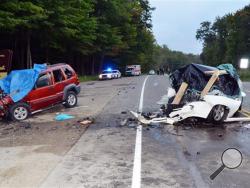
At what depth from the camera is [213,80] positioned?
501 inches

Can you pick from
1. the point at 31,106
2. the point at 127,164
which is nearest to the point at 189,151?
the point at 127,164

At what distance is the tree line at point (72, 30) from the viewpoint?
30.6 meters

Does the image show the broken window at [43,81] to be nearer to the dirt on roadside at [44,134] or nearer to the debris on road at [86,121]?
the dirt on roadside at [44,134]

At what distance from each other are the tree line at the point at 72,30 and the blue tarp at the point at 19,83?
1255 cm

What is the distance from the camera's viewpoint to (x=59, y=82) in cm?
1678

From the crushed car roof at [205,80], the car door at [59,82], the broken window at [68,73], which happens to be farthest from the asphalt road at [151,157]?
the broken window at [68,73]

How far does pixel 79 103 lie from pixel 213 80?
26.7 feet

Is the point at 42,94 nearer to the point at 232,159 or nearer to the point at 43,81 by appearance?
the point at 43,81

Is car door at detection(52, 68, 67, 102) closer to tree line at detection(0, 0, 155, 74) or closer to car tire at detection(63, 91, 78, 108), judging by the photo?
car tire at detection(63, 91, 78, 108)

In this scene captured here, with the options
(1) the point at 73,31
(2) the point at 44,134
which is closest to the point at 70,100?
(2) the point at 44,134

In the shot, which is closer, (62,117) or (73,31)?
(62,117)

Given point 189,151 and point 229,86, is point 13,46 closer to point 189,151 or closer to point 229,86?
point 229,86

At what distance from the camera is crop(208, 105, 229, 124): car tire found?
12.3 metres

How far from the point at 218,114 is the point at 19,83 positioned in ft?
23.6
